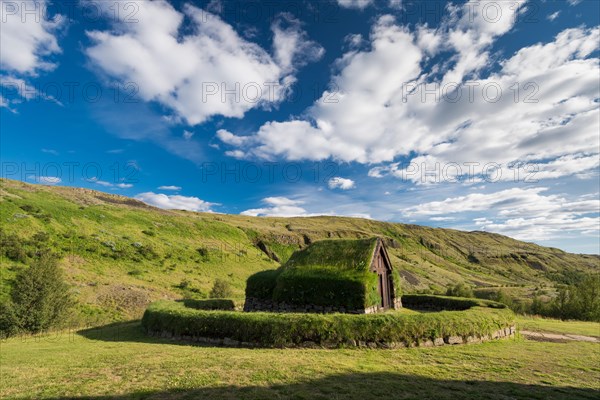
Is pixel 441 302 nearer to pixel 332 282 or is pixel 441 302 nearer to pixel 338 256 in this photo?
pixel 338 256

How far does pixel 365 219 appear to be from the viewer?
18962cm

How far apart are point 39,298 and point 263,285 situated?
62.7 ft

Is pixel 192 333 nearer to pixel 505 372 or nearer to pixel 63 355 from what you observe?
pixel 63 355

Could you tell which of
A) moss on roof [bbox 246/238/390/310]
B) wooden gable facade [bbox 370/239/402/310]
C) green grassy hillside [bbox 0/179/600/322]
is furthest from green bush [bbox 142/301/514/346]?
green grassy hillside [bbox 0/179/600/322]

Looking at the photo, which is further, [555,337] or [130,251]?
[130,251]

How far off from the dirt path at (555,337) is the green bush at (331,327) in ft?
18.9

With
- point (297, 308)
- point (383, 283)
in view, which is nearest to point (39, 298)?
point (297, 308)

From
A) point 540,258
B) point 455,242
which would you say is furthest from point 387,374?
point 540,258

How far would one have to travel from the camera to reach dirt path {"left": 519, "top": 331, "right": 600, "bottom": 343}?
64.4ft

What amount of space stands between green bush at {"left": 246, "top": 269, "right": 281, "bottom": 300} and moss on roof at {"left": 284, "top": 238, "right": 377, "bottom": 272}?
5.72 feet

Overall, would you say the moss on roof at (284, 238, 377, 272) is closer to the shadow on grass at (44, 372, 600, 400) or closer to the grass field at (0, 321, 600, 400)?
the grass field at (0, 321, 600, 400)

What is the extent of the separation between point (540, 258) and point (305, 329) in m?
218

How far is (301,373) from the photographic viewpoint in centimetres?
1099

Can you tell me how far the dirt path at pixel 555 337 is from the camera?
19.6 m
